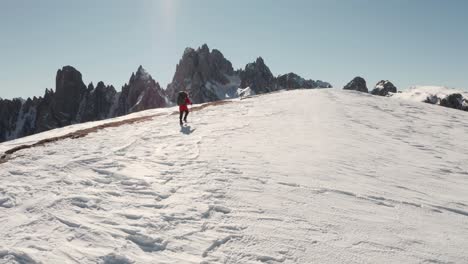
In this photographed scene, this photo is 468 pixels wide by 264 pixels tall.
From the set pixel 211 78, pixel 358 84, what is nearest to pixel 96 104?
pixel 211 78

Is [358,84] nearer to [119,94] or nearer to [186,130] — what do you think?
[119,94]

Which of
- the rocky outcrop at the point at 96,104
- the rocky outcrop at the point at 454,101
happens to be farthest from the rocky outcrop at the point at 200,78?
the rocky outcrop at the point at 454,101

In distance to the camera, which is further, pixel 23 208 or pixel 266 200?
pixel 266 200

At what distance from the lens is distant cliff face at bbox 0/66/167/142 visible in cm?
13825

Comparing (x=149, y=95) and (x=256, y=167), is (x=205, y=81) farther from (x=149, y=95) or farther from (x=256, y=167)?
(x=256, y=167)

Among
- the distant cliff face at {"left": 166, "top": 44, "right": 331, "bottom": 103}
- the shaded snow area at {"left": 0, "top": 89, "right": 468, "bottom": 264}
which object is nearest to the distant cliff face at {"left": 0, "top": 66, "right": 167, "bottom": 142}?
the distant cliff face at {"left": 166, "top": 44, "right": 331, "bottom": 103}

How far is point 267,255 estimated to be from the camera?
204 inches

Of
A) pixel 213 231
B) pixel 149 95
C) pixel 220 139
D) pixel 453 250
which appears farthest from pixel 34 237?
pixel 149 95

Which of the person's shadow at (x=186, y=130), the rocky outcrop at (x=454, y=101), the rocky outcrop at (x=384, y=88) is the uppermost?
the rocky outcrop at (x=384, y=88)

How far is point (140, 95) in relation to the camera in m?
142

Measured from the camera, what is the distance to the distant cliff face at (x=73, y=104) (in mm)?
138250

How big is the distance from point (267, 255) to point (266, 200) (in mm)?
2133

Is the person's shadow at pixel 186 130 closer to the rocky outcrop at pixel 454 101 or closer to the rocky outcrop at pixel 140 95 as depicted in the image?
the rocky outcrop at pixel 140 95

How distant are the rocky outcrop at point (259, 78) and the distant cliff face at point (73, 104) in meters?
53.4
